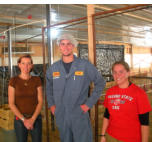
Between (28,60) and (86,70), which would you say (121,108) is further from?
(28,60)

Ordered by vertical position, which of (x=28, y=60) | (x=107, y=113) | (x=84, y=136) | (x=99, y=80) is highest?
(x=28, y=60)

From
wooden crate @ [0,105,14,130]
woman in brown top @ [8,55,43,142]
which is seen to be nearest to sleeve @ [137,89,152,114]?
woman in brown top @ [8,55,43,142]

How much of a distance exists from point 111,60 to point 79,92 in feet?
4.76

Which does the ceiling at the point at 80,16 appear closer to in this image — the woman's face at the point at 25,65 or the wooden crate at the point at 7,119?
the woman's face at the point at 25,65

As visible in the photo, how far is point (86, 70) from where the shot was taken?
178cm

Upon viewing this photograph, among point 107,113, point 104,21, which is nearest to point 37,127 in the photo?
point 107,113

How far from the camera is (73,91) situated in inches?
69.6

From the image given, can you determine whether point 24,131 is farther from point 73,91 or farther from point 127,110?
point 127,110

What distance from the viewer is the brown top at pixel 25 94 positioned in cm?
193

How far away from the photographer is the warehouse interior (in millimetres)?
1958

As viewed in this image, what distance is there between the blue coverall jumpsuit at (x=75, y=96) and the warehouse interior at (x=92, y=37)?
18cm

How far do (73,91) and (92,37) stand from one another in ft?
1.97

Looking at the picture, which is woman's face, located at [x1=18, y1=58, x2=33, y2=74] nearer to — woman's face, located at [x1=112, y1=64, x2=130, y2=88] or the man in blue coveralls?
the man in blue coveralls

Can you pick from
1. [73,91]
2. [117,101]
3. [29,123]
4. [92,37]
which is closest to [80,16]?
[92,37]
